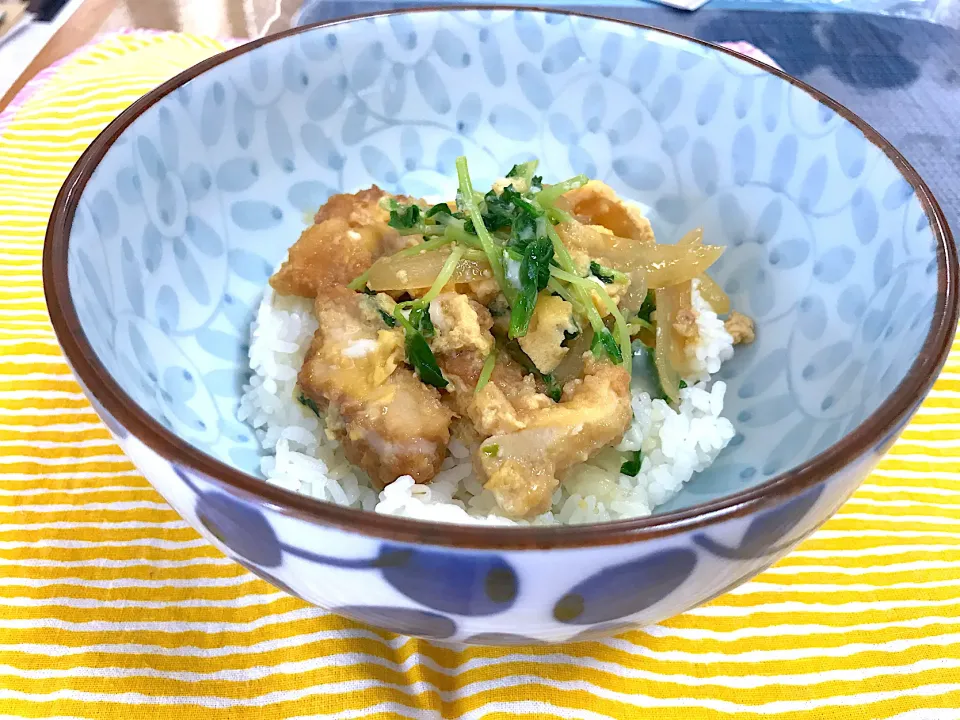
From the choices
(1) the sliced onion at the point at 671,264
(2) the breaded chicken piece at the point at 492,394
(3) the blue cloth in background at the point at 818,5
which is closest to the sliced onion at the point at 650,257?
(1) the sliced onion at the point at 671,264

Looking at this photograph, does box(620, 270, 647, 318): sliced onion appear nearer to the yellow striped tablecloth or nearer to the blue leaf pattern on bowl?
the blue leaf pattern on bowl

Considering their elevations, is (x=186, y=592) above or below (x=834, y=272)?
below

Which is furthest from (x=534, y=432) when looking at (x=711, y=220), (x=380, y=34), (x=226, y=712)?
(x=380, y=34)

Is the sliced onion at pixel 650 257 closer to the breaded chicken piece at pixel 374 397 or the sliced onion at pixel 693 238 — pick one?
Answer: the sliced onion at pixel 693 238

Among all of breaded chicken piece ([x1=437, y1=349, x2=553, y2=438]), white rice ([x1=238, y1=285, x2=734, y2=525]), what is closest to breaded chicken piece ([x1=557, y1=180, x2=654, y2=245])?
white rice ([x1=238, y1=285, x2=734, y2=525])

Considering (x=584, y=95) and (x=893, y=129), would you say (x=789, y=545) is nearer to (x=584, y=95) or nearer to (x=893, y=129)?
(x=584, y=95)

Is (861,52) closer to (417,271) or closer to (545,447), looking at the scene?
(417,271)

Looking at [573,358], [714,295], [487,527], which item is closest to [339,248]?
[573,358]
